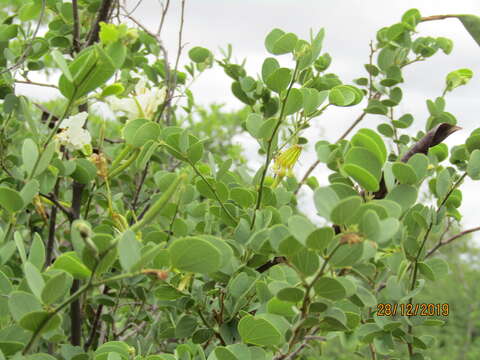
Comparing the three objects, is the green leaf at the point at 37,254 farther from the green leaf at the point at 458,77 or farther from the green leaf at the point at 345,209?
the green leaf at the point at 458,77

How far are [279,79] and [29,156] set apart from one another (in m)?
0.30

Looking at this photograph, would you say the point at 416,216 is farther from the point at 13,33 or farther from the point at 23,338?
the point at 13,33

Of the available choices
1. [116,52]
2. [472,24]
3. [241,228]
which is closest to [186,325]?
[241,228]

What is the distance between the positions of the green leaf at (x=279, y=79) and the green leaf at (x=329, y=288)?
0.94ft

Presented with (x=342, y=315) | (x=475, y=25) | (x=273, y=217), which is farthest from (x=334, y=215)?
(x=475, y=25)

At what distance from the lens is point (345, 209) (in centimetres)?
Result: 40

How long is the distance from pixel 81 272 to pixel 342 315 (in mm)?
235

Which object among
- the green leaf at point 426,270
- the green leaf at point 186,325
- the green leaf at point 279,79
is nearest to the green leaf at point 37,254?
the green leaf at point 186,325

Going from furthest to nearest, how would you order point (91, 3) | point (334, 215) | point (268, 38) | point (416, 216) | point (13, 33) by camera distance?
point (91, 3), point (13, 33), point (268, 38), point (416, 216), point (334, 215)

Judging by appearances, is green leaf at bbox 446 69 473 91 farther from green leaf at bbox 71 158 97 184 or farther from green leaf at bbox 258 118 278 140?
green leaf at bbox 71 158 97 184

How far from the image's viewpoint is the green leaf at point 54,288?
16.4 inches

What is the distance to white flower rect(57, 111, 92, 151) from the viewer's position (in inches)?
27.6

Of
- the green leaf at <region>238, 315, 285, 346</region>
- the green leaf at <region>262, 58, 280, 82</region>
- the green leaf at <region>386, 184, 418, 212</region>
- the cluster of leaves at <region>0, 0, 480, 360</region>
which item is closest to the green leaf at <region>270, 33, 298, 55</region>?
the cluster of leaves at <region>0, 0, 480, 360</region>

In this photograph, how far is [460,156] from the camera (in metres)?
0.82
